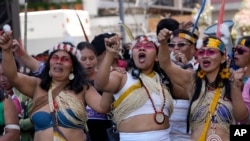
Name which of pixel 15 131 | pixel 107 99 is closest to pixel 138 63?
pixel 107 99

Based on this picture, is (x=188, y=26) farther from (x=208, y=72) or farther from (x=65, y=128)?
(x=65, y=128)

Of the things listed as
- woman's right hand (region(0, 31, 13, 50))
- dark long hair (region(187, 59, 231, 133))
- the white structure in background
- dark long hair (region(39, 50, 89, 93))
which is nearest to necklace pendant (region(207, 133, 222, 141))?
dark long hair (region(187, 59, 231, 133))

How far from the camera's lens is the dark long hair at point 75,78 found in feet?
17.5

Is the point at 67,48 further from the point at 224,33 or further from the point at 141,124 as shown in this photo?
the point at 224,33

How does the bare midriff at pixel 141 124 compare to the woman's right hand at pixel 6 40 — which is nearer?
the woman's right hand at pixel 6 40

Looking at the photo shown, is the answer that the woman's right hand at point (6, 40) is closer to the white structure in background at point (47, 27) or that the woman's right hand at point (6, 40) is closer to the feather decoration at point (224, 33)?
the feather decoration at point (224, 33)

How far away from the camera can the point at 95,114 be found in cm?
615

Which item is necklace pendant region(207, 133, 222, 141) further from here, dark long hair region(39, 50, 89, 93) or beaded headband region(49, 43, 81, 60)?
beaded headband region(49, 43, 81, 60)

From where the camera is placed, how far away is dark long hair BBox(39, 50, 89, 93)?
17.5 ft

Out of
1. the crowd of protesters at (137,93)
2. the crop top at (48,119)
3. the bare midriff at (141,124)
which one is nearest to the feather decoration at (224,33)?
the crowd of protesters at (137,93)

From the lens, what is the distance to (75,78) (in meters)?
5.37

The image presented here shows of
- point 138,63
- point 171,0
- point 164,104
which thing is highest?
point 138,63

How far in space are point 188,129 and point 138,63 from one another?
69 cm

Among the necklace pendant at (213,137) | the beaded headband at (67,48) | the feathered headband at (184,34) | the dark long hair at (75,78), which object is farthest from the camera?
the feathered headband at (184,34)
